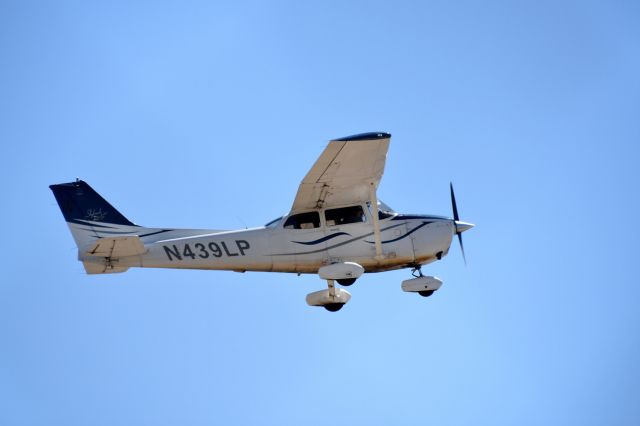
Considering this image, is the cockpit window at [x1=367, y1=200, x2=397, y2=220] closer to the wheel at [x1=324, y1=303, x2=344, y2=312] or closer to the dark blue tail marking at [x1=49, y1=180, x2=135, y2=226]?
the wheel at [x1=324, y1=303, x2=344, y2=312]

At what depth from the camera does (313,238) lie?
17281mm

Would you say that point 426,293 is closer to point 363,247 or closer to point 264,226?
point 363,247

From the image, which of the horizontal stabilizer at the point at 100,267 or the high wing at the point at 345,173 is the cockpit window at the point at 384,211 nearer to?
the high wing at the point at 345,173

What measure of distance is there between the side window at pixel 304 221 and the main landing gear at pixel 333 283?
814mm

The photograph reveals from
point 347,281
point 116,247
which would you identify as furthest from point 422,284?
point 116,247

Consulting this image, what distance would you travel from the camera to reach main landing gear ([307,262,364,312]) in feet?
55.6

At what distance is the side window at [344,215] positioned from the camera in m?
17.4

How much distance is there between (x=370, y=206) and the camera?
17.6 m

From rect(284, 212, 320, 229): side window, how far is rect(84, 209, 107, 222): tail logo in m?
3.36

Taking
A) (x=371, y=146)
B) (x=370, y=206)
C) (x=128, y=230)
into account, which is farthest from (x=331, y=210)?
(x=128, y=230)

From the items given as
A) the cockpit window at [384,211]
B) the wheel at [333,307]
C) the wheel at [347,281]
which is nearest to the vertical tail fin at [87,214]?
the wheel at [333,307]

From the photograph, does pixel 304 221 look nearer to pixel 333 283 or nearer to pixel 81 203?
pixel 333 283

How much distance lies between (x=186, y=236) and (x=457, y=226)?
5.03 meters

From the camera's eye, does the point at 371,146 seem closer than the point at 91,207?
Yes
